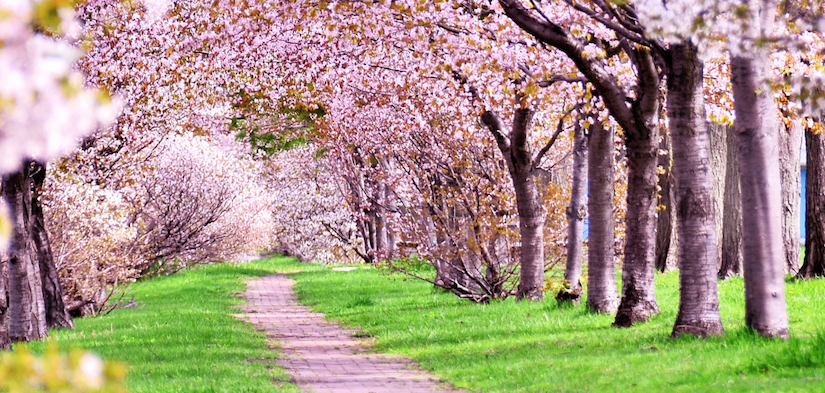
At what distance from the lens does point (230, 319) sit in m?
18.3

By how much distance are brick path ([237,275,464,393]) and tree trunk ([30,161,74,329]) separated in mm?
3349

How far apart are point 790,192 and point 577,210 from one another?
458cm

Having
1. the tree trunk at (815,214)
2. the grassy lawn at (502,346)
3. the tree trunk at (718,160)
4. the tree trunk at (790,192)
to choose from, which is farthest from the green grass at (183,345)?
the tree trunk at (718,160)

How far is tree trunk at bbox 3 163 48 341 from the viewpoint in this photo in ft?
48.4

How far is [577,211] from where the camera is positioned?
16.9 meters

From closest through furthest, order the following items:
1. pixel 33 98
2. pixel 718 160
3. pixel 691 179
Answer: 1. pixel 33 98
2. pixel 691 179
3. pixel 718 160

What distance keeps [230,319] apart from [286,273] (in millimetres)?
18444

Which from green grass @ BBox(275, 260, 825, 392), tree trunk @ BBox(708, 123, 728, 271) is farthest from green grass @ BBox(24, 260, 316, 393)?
tree trunk @ BBox(708, 123, 728, 271)

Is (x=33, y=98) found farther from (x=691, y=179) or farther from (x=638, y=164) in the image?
(x=638, y=164)

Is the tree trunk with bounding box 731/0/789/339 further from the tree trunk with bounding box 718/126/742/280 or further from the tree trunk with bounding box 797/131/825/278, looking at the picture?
the tree trunk with bounding box 718/126/742/280

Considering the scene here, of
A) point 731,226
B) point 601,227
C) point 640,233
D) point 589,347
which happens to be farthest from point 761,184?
point 731,226

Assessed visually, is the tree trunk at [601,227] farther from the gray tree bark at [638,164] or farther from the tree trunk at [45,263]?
the tree trunk at [45,263]

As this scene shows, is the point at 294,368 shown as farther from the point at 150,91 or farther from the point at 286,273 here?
the point at 286,273

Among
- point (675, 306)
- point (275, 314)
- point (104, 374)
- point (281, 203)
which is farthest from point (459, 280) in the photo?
point (281, 203)
